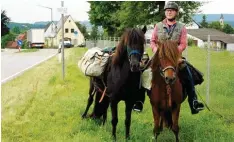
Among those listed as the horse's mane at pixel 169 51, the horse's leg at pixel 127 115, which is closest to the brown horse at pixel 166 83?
the horse's mane at pixel 169 51

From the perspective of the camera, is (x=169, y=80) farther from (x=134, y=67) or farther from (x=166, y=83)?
(x=134, y=67)

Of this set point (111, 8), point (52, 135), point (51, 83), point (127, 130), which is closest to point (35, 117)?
point (52, 135)

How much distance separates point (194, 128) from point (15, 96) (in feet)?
21.7

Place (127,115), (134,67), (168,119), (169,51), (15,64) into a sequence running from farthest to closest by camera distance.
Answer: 1. (15,64)
2. (168,119)
3. (127,115)
4. (134,67)
5. (169,51)

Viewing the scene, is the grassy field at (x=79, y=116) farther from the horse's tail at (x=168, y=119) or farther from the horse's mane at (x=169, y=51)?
the horse's mane at (x=169, y=51)

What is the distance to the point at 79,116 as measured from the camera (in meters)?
10.2

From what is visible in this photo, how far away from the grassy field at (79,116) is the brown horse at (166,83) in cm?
73

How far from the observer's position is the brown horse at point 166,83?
265 inches

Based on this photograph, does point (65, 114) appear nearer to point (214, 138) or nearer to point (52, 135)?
point (52, 135)

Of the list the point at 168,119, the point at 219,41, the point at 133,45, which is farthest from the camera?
the point at 219,41

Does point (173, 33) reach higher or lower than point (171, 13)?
lower

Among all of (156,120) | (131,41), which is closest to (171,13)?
(131,41)

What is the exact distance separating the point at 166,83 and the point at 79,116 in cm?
365

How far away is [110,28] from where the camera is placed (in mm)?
63656
